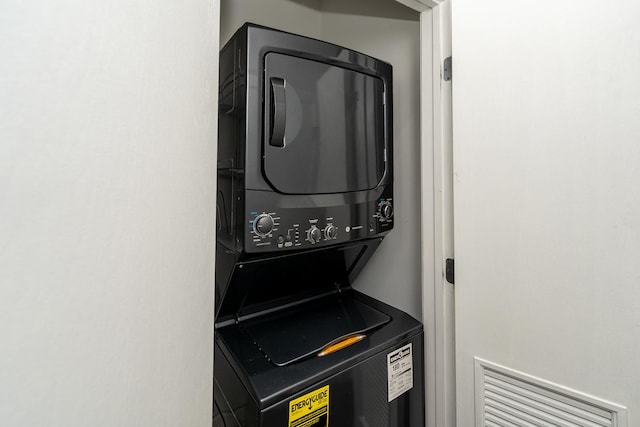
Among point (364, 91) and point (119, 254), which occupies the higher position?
point (364, 91)

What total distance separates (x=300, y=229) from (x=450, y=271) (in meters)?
0.79

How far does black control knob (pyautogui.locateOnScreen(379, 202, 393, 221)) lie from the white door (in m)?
0.33

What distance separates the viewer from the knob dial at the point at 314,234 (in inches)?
50.5

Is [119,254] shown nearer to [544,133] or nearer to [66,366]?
[66,366]

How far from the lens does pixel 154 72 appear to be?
0.58m

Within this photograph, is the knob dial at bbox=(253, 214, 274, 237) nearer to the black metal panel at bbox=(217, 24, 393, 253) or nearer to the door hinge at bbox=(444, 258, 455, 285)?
the black metal panel at bbox=(217, 24, 393, 253)

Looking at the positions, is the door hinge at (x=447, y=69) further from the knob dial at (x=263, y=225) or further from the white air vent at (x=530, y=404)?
the white air vent at (x=530, y=404)

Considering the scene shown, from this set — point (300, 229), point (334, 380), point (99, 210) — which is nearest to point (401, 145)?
point (300, 229)

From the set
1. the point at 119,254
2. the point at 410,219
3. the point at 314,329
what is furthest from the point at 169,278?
the point at 410,219

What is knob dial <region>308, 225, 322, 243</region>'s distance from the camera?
1283 millimetres

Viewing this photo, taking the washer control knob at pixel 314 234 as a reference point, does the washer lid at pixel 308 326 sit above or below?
below

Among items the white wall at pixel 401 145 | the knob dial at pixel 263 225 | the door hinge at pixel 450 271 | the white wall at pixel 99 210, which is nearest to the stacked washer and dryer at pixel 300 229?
the knob dial at pixel 263 225

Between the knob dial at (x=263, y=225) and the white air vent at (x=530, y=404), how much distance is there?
1107 mm

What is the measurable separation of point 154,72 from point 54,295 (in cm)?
42
